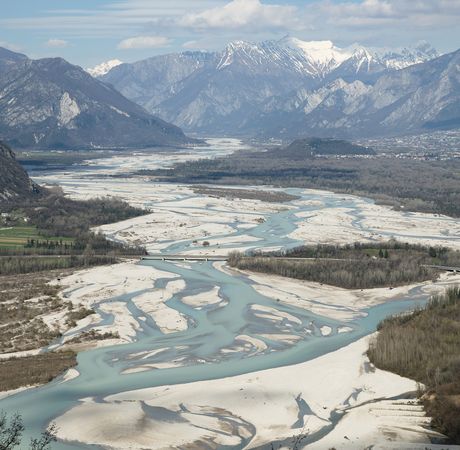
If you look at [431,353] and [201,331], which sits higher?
[431,353]

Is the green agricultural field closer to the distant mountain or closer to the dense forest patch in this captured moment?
the distant mountain

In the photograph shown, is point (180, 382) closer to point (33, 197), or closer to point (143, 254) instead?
point (143, 254)

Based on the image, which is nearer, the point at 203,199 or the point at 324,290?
the point at 324,290

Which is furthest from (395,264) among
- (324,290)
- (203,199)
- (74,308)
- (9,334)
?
(203,199)

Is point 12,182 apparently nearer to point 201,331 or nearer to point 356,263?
point 356,263

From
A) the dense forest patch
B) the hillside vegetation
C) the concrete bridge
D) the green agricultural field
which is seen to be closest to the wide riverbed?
the concrete bridge

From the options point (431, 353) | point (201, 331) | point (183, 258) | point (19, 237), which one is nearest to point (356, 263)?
point (183, 258)
